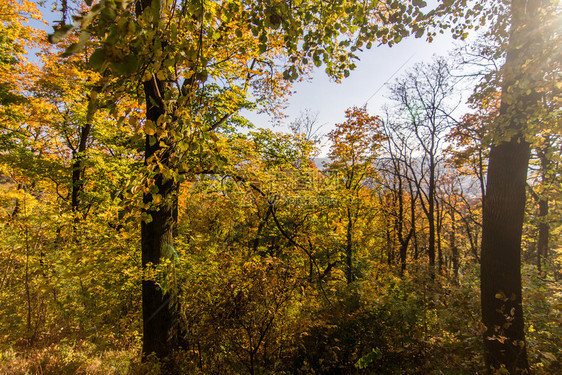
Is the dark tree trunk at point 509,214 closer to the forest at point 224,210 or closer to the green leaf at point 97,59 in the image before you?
the forest at point 224,210

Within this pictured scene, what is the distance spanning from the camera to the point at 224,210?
29.3ft

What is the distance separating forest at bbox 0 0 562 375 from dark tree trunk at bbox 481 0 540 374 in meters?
0.02

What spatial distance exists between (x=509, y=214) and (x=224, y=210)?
295 inches

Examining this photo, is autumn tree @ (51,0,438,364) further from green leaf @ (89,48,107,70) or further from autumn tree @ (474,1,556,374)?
autumn tree @ (474,1,556,374)

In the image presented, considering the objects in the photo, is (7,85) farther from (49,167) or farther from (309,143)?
(309,143)

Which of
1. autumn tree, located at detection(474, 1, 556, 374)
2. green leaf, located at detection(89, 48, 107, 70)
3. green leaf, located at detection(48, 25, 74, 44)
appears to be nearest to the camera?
green leaf, located at detection(48, 25, 74, 44)

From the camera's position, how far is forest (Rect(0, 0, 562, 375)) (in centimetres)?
151

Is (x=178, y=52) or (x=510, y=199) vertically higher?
(x=178, y=52)

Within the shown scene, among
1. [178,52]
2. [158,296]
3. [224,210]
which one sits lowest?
[158,296]

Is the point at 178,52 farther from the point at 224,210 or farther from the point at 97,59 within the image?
the point at 224,210

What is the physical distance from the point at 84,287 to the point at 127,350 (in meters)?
1.97

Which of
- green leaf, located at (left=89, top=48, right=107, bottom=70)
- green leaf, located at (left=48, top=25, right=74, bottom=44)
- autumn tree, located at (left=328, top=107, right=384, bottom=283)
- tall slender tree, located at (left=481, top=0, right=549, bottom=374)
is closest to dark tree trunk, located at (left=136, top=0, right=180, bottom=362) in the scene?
green leaf, located at (left=89, top=48, right=107, bottom=70)

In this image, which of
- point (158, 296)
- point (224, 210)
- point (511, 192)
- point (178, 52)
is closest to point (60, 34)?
point (178, 52)

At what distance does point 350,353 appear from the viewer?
589cm
